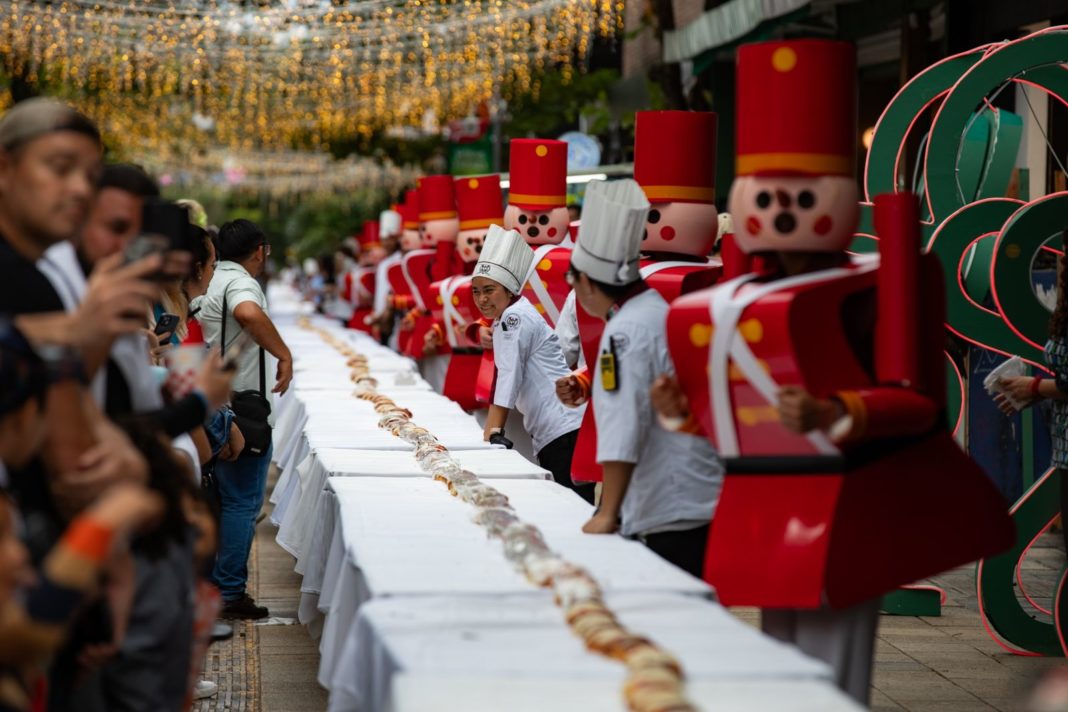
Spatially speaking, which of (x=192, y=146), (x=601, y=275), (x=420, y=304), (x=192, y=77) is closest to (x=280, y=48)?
(x=192, y=77)

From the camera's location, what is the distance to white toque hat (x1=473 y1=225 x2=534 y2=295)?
792 cm

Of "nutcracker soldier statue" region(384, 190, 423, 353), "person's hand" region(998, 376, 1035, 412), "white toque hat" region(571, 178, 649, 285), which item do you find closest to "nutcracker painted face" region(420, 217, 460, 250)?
"nutcracker soldier statue" region(384, 190, 423, 353)

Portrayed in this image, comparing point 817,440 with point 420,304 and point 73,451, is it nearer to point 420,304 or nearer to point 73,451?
point 73,451

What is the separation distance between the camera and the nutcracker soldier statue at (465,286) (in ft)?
32.6

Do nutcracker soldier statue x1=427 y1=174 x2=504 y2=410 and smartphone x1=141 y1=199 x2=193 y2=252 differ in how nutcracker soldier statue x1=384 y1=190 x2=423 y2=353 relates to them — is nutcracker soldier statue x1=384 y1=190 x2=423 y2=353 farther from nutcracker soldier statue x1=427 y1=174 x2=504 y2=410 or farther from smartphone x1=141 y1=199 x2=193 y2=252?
smartphone x1=141 y1=199 x2=193 y2=252

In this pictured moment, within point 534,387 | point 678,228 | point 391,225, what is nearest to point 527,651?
point 678,228

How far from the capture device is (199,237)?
652cm

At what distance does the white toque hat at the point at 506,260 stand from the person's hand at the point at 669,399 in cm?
354

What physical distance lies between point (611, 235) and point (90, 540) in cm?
241

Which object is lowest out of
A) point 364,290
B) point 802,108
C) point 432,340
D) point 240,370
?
point 364,290

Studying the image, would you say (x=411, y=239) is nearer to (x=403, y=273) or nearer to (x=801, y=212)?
(x=403, y=273)

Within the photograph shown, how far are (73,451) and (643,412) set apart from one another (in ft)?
6.33

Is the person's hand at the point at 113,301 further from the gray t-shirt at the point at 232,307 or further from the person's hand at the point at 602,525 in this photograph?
the gray t-shirt at the point at 232,307

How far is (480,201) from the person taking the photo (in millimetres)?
10625
